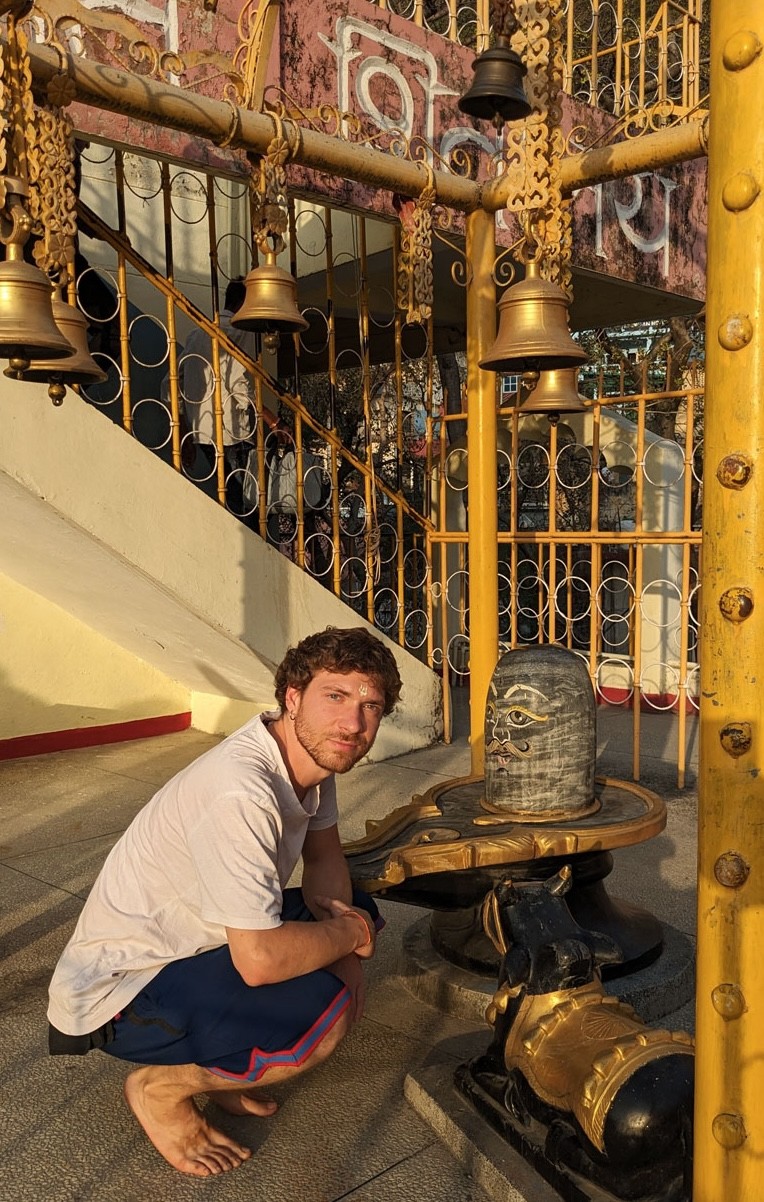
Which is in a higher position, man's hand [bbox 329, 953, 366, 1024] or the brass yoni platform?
the brass yoni platform

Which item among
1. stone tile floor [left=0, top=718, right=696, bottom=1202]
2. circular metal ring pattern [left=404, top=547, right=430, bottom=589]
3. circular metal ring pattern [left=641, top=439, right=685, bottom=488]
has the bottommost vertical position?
stone tile floor [left=0, top=718, right=696, bottom=1202]

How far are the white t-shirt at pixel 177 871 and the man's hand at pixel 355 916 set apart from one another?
0.61 ft

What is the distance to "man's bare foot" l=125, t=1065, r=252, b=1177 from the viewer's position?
7.93ft

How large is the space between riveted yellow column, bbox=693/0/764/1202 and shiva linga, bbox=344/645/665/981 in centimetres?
122

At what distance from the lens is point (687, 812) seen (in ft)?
17.9

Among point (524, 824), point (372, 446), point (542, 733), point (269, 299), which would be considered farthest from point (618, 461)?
point (524, 824)

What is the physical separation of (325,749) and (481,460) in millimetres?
2893

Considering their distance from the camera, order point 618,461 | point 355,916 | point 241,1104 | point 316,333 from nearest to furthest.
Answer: point 355,916 → point 241,1104 → point 618,461 → point 316,333

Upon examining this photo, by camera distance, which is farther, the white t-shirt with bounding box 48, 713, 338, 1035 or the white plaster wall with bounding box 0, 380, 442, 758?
the white plaster wall with bounding box 0, 380, 442, 758

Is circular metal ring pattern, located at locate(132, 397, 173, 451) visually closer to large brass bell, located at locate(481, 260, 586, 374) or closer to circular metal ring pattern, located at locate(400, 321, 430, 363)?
circular metal ring pattern, located at locate(400, 321, 430, 363)

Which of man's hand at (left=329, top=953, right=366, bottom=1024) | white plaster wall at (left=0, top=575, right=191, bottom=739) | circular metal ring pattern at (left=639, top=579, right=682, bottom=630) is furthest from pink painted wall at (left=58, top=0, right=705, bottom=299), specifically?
man's hand at (left=329, top=953, right=366, bottom=1024)

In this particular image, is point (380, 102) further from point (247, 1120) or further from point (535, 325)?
point (247, 1120)

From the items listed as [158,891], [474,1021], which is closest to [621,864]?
[474,1021]

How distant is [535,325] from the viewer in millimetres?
3602
